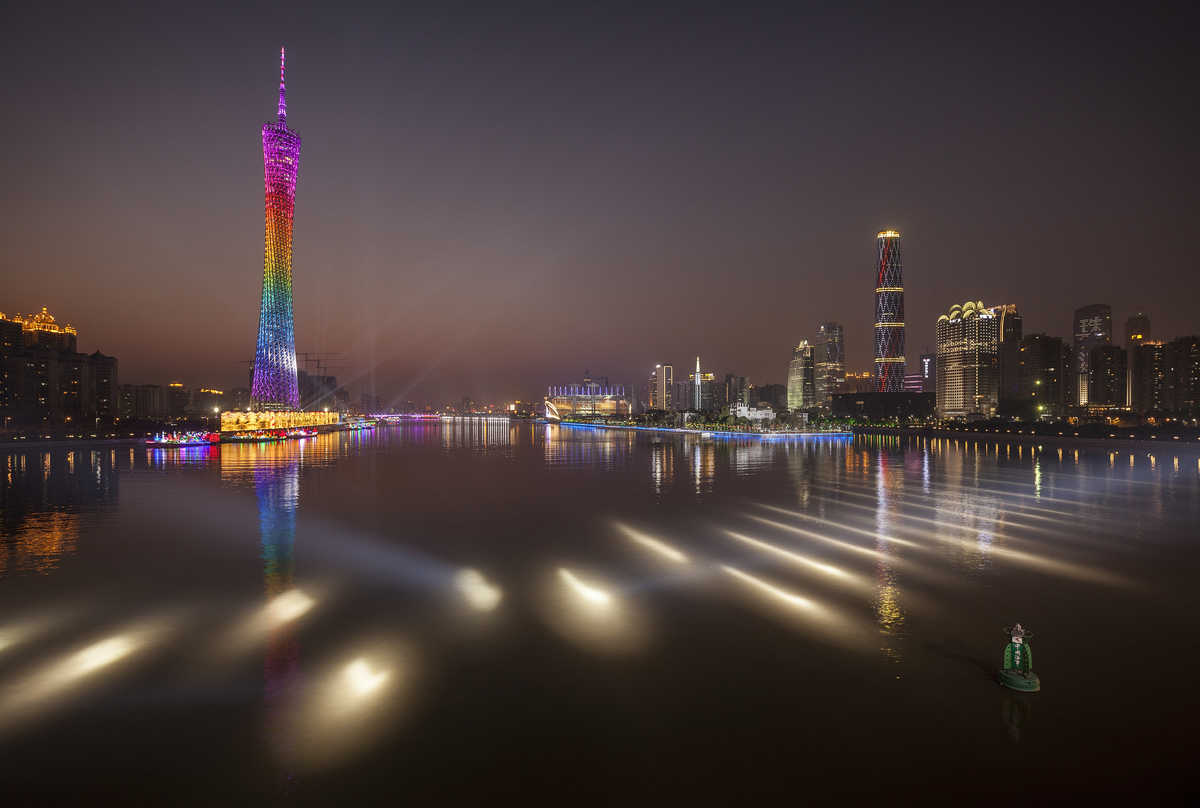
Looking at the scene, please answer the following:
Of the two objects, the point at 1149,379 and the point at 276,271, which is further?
the point at 1149,379

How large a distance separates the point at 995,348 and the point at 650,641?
718 ft

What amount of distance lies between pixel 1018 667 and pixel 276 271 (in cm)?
8065

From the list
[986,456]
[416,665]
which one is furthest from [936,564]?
[986,456]

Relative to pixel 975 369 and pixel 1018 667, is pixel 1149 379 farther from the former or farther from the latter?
pixel 1018 667

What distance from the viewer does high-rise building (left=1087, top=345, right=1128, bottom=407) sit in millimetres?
159250

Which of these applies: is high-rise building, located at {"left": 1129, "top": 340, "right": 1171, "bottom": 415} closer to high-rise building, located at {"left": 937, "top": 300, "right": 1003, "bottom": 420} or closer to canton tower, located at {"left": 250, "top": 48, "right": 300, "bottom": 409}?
high-rise building, located at {"left": 937, "top": 300, "right": 1003, "bottom": 420}

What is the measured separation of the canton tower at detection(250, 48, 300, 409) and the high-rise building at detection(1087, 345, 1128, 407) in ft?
614

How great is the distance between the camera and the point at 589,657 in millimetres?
8797

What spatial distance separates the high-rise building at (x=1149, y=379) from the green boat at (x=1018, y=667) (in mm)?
181672

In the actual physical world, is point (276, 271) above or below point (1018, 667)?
above

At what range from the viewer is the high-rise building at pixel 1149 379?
14638 cm

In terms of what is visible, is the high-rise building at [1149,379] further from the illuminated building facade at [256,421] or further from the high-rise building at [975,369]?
the illuminated building facade at [256,421]

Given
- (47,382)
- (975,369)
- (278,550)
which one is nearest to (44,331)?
(47,382)

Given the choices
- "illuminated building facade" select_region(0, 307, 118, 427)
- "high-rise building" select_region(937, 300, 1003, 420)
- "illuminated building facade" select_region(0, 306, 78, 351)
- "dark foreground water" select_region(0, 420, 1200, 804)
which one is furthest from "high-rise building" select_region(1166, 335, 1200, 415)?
"illuminated building facade" select_region(0, 306, 78, 351)
